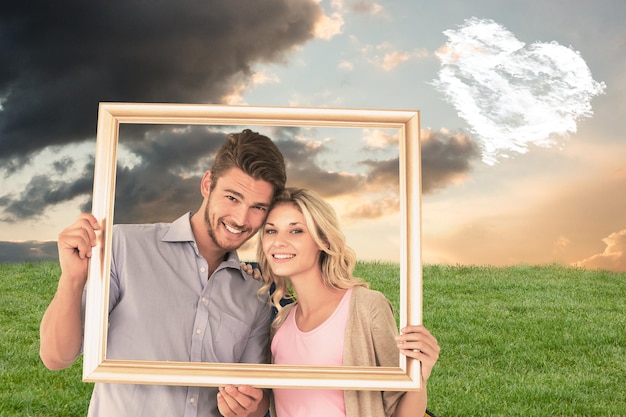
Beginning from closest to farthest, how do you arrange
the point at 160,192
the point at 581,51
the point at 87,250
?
the point at 87,250 → the point at 160,192 → the point at 581,51

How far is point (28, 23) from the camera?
618 centimetres

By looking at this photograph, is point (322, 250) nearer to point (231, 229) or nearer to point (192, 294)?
point (231, 229)

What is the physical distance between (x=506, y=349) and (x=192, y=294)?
454 cm

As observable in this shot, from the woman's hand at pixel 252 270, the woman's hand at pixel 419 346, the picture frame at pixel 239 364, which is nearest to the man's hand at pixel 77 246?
the picture frame at pixel 239 364

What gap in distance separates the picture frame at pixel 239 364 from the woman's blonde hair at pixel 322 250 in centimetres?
17

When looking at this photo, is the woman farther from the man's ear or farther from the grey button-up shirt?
the man's ear

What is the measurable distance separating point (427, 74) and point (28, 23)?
367 centimetres

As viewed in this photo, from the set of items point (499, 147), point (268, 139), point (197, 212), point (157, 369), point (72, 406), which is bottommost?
point (72, 406)

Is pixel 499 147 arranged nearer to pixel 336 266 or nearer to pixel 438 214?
pixel 438 214

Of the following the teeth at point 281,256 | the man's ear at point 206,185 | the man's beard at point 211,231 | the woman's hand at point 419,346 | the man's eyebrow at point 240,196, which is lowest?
the woman's hand at point 419,346

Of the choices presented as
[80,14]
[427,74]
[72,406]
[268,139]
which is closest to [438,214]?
[268,139]

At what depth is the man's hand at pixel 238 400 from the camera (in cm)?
197

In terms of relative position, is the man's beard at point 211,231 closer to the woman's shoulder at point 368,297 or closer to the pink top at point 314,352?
the pink top at point 314,352

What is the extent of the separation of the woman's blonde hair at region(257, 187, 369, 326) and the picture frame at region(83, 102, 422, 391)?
0.55 feet
